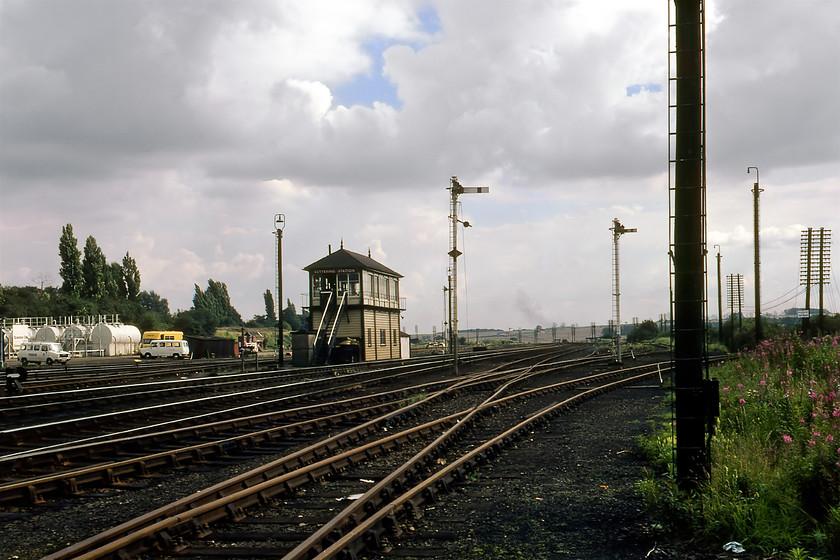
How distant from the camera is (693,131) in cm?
816

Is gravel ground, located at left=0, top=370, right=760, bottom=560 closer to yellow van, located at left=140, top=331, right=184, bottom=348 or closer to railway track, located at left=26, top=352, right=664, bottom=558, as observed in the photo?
railway track, located at left=26, top=352, right=664, bottom=558

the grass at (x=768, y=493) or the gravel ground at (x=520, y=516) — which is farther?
the gravel ground at (x=520, y=516)

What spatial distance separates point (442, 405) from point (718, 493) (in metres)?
11.8

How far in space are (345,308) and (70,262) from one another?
187 ft

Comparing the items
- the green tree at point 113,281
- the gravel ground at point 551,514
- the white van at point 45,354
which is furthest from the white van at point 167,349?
the gravel ground at point 551,514

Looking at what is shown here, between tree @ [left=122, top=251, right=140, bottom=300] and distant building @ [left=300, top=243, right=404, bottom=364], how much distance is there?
65.7m

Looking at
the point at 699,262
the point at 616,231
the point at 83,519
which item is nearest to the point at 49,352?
the point at 616,231

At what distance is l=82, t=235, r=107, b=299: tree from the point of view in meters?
86.9

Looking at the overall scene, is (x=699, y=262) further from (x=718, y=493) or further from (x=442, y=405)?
(x=442, y=405)

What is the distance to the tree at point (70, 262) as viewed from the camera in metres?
86.0

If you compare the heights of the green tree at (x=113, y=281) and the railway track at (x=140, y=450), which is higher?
the green tree at (x=113, y=281)

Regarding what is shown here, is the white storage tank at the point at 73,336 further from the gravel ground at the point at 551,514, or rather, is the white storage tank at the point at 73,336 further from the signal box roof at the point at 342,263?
the gravel ground at the point at 551,514

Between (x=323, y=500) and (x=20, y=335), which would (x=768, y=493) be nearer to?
(x=323, y=500)

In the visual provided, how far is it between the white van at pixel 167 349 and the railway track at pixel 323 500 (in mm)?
45186
